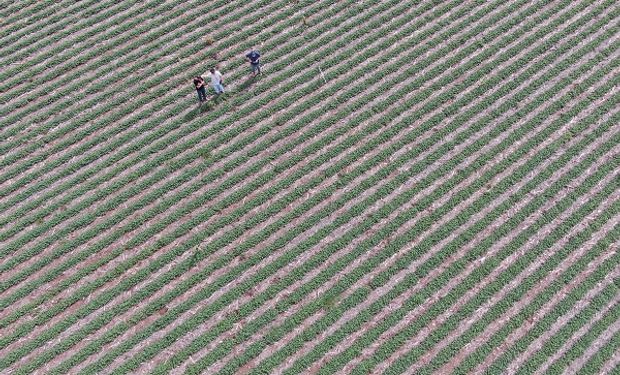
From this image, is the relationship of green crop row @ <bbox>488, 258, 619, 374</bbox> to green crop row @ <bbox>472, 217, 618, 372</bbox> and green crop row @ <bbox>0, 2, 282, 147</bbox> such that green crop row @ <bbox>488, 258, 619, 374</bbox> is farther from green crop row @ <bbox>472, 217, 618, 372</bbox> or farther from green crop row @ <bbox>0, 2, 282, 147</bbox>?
green crop row @ <bbox>0, 2, 282, 147</bbox>

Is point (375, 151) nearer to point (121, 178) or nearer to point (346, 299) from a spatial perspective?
point (346, 299)

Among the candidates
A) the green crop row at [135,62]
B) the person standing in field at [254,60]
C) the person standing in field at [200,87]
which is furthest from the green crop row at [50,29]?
the person standing in field at [254,60]

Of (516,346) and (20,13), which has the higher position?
(20,13)

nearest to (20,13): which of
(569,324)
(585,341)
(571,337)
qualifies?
(569,324)

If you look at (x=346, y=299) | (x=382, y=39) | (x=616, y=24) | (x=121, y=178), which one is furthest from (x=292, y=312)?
(x=616, y=24)

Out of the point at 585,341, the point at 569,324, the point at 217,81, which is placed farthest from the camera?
the point at 217,81

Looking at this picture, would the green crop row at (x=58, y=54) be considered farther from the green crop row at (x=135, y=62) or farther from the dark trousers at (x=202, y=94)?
the dark trousers at (x=202, y=94)

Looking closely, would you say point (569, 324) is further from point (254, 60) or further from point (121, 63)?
point (121, 63)
